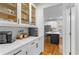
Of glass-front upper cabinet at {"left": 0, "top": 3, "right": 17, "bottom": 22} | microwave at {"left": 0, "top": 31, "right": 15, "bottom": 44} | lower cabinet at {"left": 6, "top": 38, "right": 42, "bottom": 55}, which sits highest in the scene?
glass-front upper cabinet at {"left": 0, "top": 3, "right": 17, "bottom": 22}

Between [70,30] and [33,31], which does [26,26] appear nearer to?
[33,31]

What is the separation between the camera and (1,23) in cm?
188

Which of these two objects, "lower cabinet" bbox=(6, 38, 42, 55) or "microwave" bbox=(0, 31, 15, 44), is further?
"microwave" bbox=(0, 31, 15, 44)

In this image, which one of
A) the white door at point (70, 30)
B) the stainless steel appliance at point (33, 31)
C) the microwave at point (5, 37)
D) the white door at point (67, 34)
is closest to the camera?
the microwave at point (5, 37)

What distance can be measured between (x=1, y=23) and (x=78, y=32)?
1.91 m

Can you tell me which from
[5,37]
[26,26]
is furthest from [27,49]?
[26,26]

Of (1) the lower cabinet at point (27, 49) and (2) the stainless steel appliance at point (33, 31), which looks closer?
(1) the lower cabinet at point (27, 49)

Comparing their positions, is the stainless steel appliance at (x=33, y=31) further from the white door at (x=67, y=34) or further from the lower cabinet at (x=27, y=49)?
the white door at (x=67, y=34)

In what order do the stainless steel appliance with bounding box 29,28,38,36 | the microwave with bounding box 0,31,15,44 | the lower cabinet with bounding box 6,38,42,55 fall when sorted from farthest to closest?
the stainless steel appliance with bounding box 29,28,38,36, the microwave with bounding box 0,31,15,44, the lower cabinet with bounding box 6,38,42,55

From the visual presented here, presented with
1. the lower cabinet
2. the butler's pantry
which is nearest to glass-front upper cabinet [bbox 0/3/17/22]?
Answer: the butler's pantry

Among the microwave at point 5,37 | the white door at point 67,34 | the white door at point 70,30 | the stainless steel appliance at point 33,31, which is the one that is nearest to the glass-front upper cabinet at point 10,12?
the microwave at point 5,37

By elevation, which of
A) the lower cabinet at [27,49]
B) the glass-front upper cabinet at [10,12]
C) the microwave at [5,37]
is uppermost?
the glass-front upper cabinet at [10,12]

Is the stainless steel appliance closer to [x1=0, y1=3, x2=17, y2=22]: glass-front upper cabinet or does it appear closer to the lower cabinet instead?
the lower cabinet

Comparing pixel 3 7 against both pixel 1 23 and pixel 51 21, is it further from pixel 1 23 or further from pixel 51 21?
pixel 51 21
